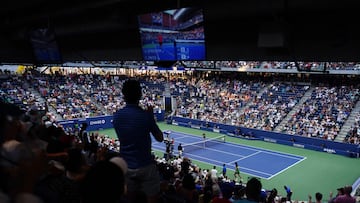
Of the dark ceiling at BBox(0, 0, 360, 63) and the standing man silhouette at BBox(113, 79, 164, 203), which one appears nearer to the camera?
the standing man silhouette at BBox(113, 79, 164, 203)

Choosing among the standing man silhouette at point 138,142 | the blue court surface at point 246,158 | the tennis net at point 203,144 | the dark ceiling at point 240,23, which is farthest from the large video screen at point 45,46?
the tennis net at point 203,144

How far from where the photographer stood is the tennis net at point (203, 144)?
2437cm

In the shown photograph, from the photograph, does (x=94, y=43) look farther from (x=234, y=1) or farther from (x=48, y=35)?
(x=234, y=1)

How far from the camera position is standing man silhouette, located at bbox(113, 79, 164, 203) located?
334 centimetres

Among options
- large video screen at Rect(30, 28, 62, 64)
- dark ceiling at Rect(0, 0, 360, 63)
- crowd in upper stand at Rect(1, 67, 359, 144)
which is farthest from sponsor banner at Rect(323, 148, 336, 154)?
large video screen at Rect(30, 28, 62, 64)

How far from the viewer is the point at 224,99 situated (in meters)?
35.0

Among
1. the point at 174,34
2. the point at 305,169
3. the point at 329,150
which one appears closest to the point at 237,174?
the point at 305,169

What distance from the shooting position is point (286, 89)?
32.5 metres

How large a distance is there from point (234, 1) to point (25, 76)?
33.4m

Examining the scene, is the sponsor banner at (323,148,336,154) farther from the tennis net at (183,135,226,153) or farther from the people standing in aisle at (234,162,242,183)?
the people standing in aisle at (234,162,242,183)

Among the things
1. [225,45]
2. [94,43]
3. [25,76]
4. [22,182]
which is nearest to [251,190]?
[22,182]

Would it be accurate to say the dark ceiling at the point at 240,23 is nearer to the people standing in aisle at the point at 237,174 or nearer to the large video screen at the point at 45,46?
the large video screen at the point at 45,46

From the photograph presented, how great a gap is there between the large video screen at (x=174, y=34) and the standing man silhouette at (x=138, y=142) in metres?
2.56

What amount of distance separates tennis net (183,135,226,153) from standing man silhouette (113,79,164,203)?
20.7 m
